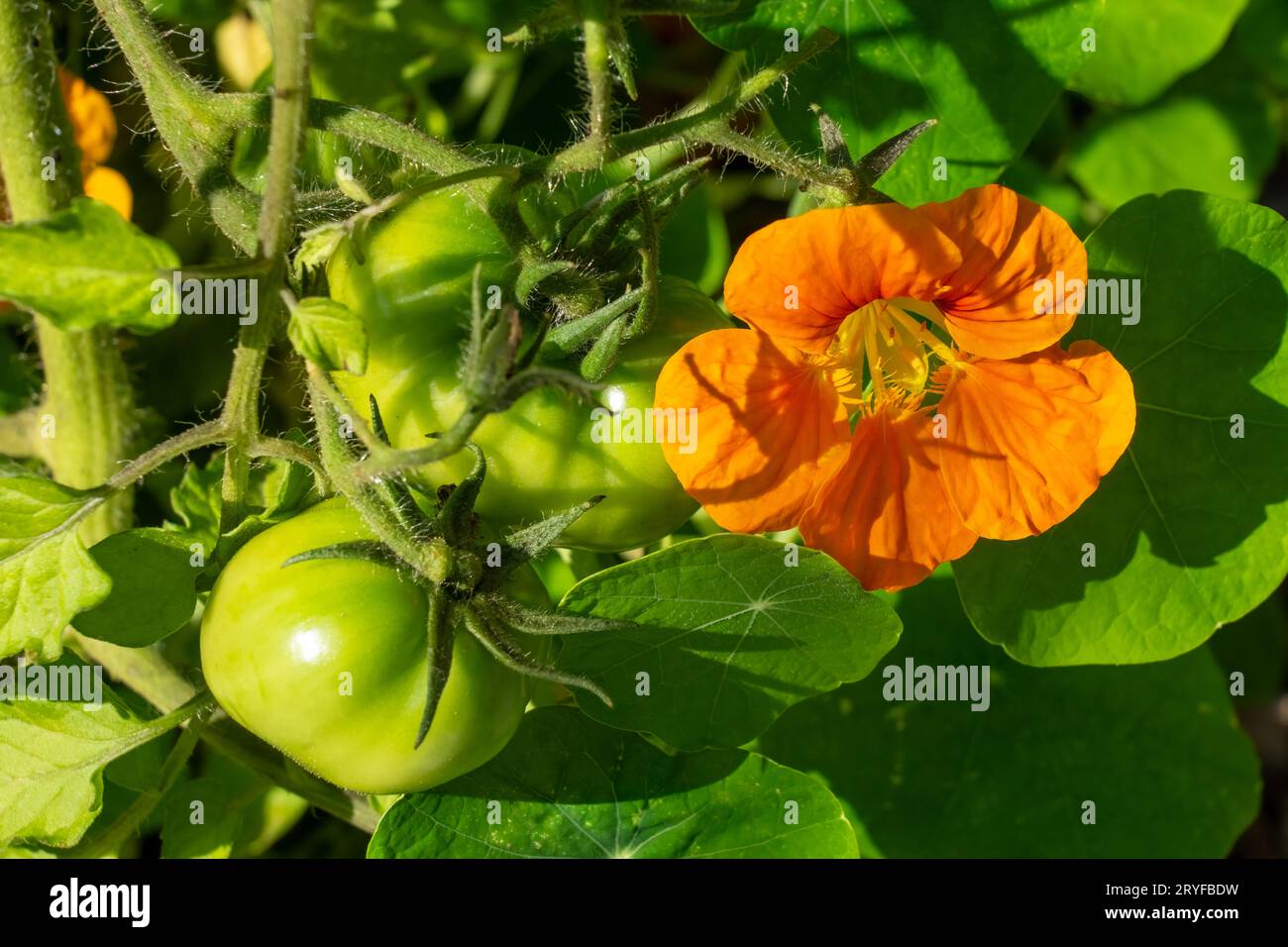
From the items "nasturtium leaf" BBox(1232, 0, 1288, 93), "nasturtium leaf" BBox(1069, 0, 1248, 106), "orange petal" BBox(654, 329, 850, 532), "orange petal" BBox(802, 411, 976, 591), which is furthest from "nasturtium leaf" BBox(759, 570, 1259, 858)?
"nasturtium leaf" BBox(1232, 0, 1288, 93)

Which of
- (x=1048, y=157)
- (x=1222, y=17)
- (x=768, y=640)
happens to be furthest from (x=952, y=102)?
(x=1048, y=157)

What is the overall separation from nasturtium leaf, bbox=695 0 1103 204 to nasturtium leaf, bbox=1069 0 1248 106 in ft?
1.92

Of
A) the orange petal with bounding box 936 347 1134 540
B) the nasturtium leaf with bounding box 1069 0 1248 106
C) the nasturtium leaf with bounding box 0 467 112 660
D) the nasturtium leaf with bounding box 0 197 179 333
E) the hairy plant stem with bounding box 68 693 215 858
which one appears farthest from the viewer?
the nasturtium leaf with bounding box 1069 0 1248 106

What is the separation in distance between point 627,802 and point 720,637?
253 millimetres

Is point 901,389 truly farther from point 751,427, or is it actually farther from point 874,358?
point 751,427

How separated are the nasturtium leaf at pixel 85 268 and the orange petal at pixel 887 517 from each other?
0.68m

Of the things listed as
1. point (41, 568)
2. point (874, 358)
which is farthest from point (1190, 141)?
point (41, 568)

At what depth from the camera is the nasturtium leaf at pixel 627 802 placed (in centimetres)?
141

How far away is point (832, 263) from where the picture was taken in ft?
3.71

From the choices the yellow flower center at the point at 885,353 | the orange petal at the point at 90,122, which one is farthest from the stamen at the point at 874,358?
the orange petal at the point at 90,122

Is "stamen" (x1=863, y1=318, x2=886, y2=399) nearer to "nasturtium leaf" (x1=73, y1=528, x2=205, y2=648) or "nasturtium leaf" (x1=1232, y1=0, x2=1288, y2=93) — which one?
"nasturtium leaf" (x1=73, y1=528, x2=205, y2=648)

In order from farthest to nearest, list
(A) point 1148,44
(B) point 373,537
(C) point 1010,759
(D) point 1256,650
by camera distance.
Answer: (D) point 1256,650 → (A) point 1148,44 → (C) point 1010,759 → (B) point 373,537

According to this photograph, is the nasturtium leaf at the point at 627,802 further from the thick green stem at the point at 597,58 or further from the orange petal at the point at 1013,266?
the thick green stem at the point at 597,58

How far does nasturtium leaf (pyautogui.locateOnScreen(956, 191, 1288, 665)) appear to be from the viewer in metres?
1.42
